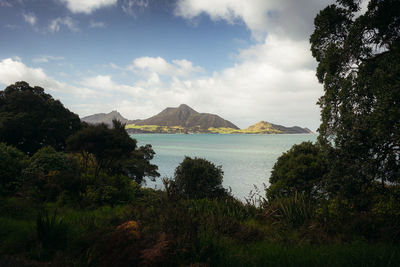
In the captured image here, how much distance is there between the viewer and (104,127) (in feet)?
48.7

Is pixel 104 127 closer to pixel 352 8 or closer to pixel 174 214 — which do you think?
pixel 174 214

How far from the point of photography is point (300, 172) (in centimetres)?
1216

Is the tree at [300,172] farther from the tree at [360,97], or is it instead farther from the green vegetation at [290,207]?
the tree at [360,97]

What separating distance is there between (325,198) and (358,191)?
61.7 inches

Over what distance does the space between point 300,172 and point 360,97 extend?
6007mm

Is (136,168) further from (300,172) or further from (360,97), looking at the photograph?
(360,97)

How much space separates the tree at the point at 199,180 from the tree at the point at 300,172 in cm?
359

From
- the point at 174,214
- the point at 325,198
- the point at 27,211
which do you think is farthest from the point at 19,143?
the point at 325,198

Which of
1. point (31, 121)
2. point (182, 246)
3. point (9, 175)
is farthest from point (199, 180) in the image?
point (31, 121)

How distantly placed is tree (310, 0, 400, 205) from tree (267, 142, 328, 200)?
15.1 ft

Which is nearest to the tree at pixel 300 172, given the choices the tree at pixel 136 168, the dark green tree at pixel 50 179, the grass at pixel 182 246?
the grass at pixel 182 246

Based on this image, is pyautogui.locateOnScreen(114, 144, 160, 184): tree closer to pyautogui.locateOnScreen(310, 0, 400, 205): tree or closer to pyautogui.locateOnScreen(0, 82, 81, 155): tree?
pyautogui.locateOnScreen(0, 82, 81, 155): tree

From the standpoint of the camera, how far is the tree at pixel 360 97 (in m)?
5.05

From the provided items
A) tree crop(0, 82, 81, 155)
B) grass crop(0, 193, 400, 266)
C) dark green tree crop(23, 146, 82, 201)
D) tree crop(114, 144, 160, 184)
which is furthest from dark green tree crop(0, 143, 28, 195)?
tree crop(0, 82, 81, 155)
